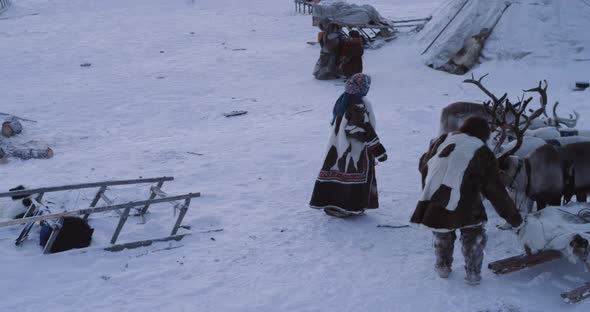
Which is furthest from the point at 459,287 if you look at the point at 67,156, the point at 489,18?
the point at 489,18

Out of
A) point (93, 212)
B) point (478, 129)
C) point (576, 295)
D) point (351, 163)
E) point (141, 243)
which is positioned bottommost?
point (141, 243)

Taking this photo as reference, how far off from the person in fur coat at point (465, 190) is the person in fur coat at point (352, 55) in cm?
799

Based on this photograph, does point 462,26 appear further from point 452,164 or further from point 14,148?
point 14,148

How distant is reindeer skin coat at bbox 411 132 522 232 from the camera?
4055mm

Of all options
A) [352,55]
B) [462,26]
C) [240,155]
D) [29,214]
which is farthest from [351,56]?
[29,214]

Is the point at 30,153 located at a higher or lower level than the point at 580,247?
lower

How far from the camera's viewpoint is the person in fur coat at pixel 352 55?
12.0 meters

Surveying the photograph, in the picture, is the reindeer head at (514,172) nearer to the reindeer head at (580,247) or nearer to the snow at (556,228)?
the snow at (556,228)

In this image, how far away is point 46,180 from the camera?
739cm

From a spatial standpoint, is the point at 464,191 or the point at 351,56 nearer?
the point at 464,191

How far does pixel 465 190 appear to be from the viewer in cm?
412

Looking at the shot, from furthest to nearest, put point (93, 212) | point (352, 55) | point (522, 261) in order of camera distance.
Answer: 1. point (352, 55)
2. point (93, 212)
3. point (522, 261)

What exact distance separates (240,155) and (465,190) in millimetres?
4684

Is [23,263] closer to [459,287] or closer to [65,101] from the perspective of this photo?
[459,287]
